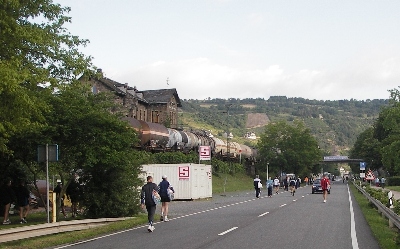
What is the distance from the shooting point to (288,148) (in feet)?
357

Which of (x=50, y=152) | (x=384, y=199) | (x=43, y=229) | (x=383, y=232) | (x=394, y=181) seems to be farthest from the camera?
(x=394, y=181)

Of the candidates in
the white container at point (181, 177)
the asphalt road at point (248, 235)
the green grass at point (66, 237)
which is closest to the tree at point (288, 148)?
the white container at point (181, 177)

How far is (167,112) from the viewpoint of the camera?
9394cm

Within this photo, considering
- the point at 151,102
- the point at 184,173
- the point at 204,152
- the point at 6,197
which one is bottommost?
the point at 6,197

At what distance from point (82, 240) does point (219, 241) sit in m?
3.90

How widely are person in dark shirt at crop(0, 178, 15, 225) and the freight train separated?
18217 millimetres

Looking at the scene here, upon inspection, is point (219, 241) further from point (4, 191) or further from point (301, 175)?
point (301, 175)

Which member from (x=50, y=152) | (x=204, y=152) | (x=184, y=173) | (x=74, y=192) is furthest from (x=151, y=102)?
(x=50, y=152)

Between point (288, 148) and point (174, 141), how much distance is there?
1877 inches

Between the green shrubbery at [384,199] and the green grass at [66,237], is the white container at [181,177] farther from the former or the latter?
the green grass at [66,237]

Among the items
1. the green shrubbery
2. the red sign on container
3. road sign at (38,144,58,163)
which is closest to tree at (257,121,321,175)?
the red sign on container

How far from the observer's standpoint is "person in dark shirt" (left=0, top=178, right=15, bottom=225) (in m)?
22.1

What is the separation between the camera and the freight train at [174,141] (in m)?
55.5

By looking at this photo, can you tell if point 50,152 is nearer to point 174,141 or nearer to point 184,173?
point 184,173
